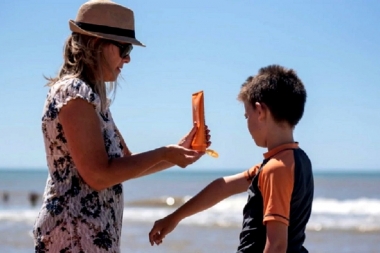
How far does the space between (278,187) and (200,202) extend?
589 millimetres

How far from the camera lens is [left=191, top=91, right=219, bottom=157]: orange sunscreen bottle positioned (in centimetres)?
293

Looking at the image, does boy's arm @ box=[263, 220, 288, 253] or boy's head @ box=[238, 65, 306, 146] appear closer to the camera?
boy's arm @ box=[263, 220, 288, 253]

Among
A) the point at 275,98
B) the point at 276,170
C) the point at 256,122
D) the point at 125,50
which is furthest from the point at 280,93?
the point at 125,50

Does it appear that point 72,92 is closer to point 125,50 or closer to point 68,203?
point 125,50

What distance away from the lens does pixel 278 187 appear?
253cm

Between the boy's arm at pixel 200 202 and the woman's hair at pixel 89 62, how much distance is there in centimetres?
62

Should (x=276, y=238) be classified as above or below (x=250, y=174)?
below

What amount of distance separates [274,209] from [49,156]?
3.41 feet

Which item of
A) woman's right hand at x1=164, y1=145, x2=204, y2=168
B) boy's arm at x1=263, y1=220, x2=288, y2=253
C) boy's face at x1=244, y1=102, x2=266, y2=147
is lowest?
boy's arm at x1=263, y1=220, x2=288, y2=253

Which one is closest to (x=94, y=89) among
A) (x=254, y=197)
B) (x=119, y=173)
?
(x=119, y=173)

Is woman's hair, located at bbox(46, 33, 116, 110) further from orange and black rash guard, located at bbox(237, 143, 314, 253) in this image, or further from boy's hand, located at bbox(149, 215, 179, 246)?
orange and black rash guard, located at bbox(237, 143, 314, 253)

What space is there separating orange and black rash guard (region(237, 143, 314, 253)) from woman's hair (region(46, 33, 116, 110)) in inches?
31.2

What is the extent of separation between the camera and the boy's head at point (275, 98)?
2.67 meters

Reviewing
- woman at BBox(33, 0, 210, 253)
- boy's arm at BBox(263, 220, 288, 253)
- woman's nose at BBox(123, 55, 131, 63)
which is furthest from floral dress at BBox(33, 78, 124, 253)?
boy's arm at BBox(263, 220, 288, 253)
